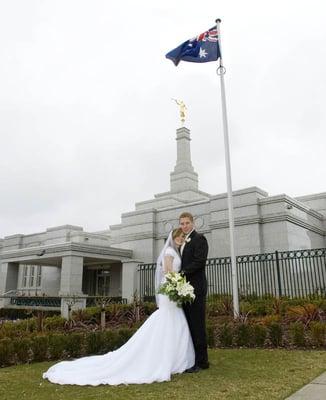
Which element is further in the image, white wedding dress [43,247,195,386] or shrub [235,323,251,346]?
shrub [235,323,251,346]

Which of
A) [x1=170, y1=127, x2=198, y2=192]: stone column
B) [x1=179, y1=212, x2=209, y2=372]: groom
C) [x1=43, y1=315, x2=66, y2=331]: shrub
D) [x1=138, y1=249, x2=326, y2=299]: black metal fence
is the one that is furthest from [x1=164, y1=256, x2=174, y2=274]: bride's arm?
[x1=170, y1=127, x2=198, y2=192]: stone column

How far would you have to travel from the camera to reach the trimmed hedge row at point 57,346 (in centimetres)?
715

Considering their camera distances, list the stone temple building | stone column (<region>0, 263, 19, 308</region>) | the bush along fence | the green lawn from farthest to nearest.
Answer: stone column (<region>0, 263, 19, 308</region>) < the stone temple building < the bush along fence < the green lawn

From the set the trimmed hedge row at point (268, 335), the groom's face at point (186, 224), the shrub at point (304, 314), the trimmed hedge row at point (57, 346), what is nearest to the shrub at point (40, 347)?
the trimmed hedge row at point (57, 346)

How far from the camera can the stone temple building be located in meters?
21.1

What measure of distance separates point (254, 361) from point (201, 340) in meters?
1.24

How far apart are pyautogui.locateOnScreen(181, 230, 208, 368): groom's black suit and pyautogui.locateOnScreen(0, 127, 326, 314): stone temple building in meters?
11.2

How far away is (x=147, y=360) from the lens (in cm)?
545

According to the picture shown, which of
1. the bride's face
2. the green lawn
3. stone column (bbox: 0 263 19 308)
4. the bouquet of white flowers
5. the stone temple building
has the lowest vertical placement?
the green lawn

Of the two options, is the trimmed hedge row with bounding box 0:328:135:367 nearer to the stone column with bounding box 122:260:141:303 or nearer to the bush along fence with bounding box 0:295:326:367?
the bush along fence with bounding box 0:295:326:367

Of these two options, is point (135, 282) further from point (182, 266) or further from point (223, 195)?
point (182, 266)

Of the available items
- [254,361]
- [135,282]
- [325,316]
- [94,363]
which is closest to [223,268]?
[135,282]

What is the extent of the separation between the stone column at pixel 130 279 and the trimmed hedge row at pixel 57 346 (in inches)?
366

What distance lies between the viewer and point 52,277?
3083cm
